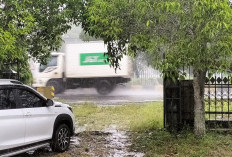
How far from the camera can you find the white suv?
5371mm

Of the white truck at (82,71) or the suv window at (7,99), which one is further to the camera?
the white truck at (82,71)

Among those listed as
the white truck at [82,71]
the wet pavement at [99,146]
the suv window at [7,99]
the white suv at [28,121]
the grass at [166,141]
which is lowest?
the wet pavement at [99,146]

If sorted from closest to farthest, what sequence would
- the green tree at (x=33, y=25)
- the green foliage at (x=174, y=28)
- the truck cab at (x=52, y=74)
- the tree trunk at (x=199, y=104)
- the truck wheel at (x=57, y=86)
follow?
the green foliage at (x=174, y=28), the green tree at (x=33, y=25), the tree trunk at (x=199, y=104), the truck cab at (x=52, y=74), the truck wheel at (x=57, y=86)

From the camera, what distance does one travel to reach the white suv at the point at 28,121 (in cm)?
537

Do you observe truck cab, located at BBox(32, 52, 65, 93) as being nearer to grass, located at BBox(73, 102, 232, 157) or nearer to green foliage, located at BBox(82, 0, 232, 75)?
grass, located at BBox(73, 102, 232, 157)

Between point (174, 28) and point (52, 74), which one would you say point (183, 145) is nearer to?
point (174, 28)

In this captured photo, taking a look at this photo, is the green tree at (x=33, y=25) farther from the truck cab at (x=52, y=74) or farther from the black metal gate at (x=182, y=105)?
the truck cab at (x=52, y=74)

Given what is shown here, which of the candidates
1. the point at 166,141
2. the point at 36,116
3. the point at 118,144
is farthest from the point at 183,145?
the point at 36,116

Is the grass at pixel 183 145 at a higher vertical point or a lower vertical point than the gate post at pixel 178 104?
lower

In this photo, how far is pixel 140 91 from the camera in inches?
1022

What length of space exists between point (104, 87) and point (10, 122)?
18.0m

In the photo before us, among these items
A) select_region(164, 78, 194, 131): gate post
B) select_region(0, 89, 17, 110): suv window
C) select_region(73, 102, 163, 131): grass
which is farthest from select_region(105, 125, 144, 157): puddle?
select_region(0, 89, 17, 110): suv window

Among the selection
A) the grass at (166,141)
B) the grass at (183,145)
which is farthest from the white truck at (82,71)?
the grass at (183,145)

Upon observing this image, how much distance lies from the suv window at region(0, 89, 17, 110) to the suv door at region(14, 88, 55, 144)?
0.66 feet
